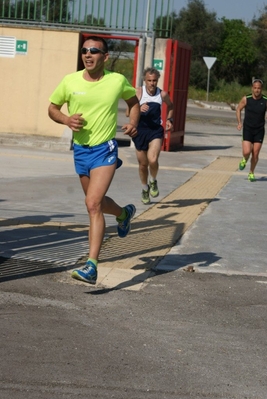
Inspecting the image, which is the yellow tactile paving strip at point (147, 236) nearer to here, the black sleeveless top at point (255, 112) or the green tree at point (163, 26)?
the black sleeveless top at point (255, 112)

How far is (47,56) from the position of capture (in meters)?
19.7

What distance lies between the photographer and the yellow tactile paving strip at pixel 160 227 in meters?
8.35

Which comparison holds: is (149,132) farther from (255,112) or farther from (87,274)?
(87,274)

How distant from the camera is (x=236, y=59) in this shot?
2766 inches

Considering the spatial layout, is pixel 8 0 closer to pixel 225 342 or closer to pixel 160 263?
pixel 160 263

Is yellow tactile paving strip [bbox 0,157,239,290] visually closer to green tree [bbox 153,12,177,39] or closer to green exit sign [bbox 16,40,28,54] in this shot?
green tree [bbox 153,12,177,39]

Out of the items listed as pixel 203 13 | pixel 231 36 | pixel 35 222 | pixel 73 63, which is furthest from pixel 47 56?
pixel 231 36

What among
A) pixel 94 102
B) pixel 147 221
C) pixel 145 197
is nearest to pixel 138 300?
pixel 94 102

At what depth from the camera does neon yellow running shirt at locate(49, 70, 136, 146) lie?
7211mm

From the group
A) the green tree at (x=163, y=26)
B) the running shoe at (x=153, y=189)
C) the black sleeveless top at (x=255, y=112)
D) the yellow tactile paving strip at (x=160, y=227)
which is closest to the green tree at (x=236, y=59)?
the green tree at (x=163, y=26)

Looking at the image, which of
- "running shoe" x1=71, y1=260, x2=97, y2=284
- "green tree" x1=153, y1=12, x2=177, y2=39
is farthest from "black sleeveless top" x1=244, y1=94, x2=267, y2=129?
"running shoe" x1=71, y1=260, x2=97, y2=284

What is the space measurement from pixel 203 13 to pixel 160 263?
2344 inches

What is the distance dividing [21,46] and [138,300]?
13774 mm

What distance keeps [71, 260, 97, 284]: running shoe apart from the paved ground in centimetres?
13
